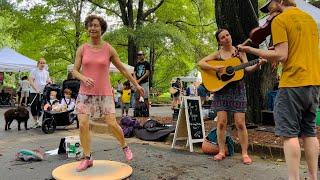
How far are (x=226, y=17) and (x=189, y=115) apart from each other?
7.57 feet

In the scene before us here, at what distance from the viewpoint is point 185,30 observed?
29.0 metres

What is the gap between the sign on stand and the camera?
737cm

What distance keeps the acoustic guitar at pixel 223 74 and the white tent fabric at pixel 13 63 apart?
17575mm

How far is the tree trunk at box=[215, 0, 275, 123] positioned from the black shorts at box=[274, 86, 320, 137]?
413 centimetres

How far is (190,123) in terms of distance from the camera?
743 centimetres

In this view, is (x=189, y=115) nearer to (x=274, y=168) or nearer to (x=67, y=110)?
(x=274, y=168)

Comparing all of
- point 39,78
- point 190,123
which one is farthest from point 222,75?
point 39,78

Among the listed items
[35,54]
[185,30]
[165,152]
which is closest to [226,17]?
[165,152]

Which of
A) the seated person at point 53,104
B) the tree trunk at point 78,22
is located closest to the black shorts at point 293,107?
the seated person at point 53,104

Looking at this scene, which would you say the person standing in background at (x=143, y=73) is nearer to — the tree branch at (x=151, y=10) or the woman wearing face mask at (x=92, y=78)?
the woman wearing face mask at (x=92, y=78)

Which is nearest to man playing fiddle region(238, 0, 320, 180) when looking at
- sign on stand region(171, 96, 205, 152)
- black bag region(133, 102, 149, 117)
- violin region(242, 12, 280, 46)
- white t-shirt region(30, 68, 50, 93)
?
violin region(242, 12, 280, 46)

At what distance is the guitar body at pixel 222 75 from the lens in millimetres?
6191

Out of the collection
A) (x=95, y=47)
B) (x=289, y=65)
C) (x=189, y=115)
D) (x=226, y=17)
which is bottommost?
(x=189, y=115)

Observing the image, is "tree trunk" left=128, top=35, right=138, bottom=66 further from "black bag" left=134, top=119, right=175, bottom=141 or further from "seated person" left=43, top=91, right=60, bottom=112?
"black bag" left=134, top=119, right=175, bottom=141
